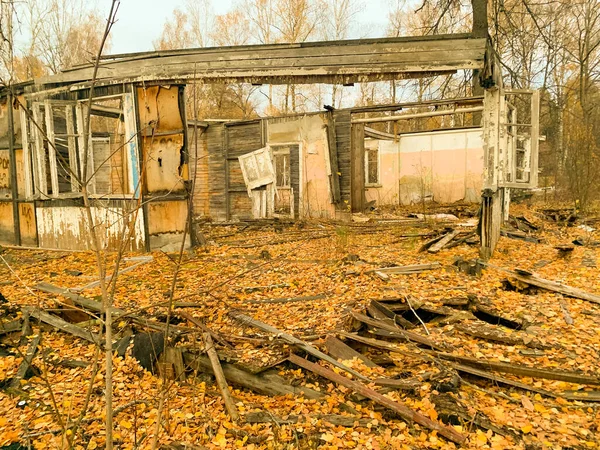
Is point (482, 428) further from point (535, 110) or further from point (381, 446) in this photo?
point (535, 110)

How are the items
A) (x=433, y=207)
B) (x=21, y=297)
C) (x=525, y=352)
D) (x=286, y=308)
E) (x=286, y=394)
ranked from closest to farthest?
(x=286, y=394)
(x=525, y=352)
(x=286, y=308)
(x=21, y=297)
(x=433, y=207)

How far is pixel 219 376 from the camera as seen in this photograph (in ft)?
11.6

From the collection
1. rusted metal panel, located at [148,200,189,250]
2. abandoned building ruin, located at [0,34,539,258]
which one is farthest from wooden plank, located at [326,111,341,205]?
rusted metal panel, located at [148,200,189,250]

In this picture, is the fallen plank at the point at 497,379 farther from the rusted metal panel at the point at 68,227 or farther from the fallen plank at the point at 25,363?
the rusted metal panel at the point at 68,227

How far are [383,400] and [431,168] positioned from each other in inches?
602

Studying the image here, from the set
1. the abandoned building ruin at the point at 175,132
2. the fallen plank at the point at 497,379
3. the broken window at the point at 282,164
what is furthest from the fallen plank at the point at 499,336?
the broken window at the point at 282,164

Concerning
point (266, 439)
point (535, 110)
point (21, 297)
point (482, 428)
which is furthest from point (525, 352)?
point (21, 297)

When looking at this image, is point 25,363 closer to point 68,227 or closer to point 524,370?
point 524,370

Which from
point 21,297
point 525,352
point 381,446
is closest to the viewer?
point 381,446

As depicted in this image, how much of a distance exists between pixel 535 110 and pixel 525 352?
192 inches

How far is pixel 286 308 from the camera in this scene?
5.18 metres

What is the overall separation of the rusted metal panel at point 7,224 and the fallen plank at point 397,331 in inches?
330

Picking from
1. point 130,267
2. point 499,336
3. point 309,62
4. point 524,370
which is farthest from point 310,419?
point 309,62

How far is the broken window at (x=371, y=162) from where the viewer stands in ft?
58.1
